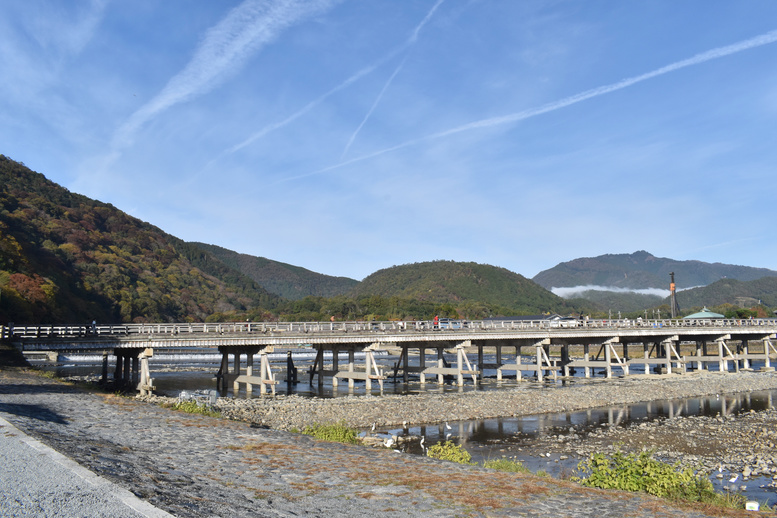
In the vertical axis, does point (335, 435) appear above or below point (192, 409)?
below

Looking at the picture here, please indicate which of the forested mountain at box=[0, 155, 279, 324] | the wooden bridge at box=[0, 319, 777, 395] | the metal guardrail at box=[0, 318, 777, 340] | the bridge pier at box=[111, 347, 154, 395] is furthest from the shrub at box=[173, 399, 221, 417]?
the forested mountain at box=[0, 155, 279, 324]

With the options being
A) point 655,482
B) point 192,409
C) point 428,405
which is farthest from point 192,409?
point 655,482

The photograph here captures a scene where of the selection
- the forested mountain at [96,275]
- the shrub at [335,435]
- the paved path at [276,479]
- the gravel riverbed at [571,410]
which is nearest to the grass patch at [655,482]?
the paved path at [276,479]

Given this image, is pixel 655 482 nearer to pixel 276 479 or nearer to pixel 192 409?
pixel 276 479

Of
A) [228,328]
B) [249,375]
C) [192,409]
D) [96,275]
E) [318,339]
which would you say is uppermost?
[96,275]

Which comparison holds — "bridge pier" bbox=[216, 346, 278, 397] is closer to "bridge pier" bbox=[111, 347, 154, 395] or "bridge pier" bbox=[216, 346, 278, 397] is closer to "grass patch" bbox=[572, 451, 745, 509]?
"bridge pier" bbox=[111, 347, 154, 395]

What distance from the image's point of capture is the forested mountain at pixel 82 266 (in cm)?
7788

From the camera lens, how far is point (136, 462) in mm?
10219

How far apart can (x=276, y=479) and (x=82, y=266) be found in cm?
13390

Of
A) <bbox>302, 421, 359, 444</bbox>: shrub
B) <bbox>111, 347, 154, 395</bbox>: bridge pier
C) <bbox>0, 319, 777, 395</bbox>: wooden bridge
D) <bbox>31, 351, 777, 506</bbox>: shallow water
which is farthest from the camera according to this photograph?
<bbox>0, 319, 777, 395</bbox>: wooden bridge

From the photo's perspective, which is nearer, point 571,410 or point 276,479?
point 276,479

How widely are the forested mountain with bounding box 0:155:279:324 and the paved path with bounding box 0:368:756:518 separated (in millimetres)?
61630

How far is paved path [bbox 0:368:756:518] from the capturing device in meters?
8.00

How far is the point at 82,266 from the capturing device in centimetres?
12388
